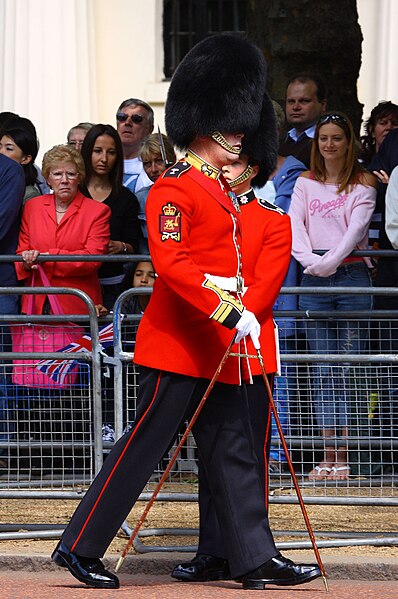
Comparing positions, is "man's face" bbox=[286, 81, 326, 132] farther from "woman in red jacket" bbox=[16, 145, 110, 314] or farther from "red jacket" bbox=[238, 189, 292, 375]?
"red jacket" bbox=[238, 189, 292, 375]

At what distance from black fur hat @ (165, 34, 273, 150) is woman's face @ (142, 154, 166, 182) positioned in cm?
263

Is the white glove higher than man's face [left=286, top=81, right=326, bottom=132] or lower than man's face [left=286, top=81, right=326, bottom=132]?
lower

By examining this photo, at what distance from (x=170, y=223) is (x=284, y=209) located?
273cm

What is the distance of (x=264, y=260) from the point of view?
608 centimetres

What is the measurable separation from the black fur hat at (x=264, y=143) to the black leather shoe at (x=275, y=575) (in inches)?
64.2

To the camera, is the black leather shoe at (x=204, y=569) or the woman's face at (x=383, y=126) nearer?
the black leather shoe at (x=204, y=569)

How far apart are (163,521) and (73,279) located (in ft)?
4.71

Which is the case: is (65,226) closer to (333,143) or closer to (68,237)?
(68,237)

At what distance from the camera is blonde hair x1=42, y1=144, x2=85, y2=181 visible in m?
8.34

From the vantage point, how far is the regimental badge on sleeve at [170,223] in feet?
18.9

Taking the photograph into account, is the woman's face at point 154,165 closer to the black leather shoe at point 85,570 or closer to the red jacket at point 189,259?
the red jacket at point 189,259

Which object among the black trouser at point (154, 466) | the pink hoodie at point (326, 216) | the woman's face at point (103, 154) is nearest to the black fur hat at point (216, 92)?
the black trouser at point (154, 466)

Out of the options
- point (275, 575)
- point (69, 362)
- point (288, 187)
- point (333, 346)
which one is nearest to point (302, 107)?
point (288, 187)

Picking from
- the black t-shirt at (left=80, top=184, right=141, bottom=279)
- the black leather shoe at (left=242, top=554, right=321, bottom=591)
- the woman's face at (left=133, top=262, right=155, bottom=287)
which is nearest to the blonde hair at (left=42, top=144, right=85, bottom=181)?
the black t-shirt at (left=80, top=184, right=141, bottom=279)
